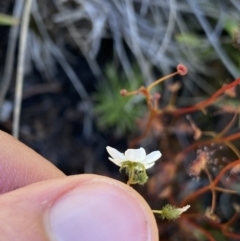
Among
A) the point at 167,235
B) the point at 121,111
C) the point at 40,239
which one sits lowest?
the point at 167,235

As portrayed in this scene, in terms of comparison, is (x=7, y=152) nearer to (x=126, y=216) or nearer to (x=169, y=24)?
(x=126, y=216)

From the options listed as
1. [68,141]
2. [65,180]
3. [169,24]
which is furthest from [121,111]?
[65,180]

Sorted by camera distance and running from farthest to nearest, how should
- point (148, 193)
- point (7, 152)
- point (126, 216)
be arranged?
1. point (148, 193)
2. point (7, 152)
3. point (126, 216)

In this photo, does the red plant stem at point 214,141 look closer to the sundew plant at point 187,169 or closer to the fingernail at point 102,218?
the sundew plant at point 187,169

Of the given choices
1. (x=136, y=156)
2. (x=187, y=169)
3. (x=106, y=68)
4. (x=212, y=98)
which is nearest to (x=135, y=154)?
(x=136, y=156)

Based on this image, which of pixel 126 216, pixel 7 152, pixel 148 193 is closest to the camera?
pixel 126 216

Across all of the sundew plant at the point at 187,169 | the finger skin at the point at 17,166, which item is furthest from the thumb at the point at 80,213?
the sundew plant at the point at 187,169

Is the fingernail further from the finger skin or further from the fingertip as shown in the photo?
the finger skin
